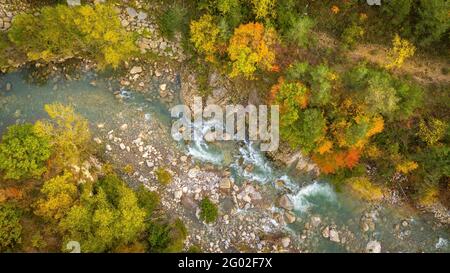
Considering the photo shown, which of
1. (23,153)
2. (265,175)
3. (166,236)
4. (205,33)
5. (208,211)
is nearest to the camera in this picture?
(23,153)

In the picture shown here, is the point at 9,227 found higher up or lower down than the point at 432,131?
lower down

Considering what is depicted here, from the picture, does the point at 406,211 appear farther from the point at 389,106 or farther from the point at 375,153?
the point at 389,106

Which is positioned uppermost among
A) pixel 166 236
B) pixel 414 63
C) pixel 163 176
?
pixel 414 63

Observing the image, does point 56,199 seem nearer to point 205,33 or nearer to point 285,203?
point 205,33

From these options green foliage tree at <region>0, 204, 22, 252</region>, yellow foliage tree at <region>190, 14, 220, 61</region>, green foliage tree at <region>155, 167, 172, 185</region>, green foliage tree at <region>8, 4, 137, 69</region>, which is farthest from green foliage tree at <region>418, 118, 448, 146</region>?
green foliage tree at <region>0, 204, 22, 252</region>

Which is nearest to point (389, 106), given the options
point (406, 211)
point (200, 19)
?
point (406, 211)

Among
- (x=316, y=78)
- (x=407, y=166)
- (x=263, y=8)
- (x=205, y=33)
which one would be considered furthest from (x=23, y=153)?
(x=407, y=166)

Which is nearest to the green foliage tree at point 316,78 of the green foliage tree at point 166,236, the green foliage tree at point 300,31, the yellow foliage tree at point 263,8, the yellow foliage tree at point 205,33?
the green foliage tree at point 300,31
